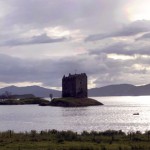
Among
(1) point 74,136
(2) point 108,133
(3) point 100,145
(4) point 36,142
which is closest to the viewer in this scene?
(3) point 100,145

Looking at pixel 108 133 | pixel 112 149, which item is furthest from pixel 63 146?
pixel 108 133

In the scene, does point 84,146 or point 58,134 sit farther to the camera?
point 58,134

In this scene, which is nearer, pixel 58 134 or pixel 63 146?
pixel 63 146

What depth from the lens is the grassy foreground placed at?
53.9m

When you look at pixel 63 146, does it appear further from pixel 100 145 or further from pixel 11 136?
pixel 11 136

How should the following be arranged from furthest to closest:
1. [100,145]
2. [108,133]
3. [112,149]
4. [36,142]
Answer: [108,133] → [36,142] → [100,145] → [112,149]

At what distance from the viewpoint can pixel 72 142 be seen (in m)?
59.6

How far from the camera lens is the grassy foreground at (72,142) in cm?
5391

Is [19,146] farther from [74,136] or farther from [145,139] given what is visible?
[145,139]

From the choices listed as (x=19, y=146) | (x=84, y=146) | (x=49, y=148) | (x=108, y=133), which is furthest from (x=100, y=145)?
(x=108, y=133)

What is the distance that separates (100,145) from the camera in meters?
55.2

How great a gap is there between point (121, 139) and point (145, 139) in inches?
139

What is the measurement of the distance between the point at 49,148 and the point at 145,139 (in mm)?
16221

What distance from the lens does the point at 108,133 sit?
7006 cm
